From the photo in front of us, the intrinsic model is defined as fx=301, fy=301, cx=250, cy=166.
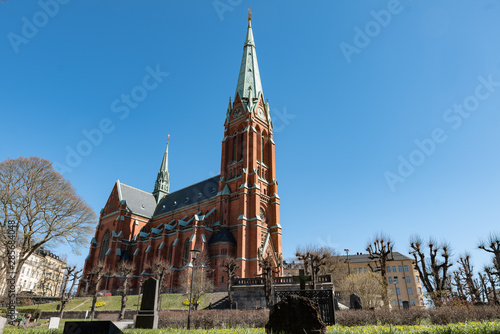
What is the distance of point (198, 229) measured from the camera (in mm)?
45781

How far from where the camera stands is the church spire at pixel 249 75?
57.3 m

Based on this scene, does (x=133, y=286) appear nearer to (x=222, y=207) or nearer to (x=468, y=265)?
(x=222, y=207)

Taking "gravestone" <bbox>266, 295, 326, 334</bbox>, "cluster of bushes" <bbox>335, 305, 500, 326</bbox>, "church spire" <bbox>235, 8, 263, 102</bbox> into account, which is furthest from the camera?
"church spire" <bbox>235, 8, 263, 102</bbox>

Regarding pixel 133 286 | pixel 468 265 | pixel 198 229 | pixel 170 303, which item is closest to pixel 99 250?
pixel 133 286

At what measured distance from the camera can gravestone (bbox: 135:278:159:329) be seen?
14.6 meters

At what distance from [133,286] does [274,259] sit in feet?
86.4

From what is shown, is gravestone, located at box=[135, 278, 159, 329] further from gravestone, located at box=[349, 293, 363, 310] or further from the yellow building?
the yellow building

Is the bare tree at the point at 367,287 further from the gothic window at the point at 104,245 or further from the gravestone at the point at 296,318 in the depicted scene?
the gothic window at the point at 104,245

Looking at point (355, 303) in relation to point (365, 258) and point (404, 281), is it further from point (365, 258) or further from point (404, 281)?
point (365, 258)

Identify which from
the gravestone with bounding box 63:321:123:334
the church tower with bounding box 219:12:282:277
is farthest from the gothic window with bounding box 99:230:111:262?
the gravestone with bounding box 63:321:123:334

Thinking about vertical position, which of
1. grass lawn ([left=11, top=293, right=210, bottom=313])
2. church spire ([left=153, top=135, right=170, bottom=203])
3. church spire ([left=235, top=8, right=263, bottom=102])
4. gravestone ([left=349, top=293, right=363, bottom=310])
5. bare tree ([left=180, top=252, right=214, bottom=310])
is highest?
church spire ([left=235, top=8, right=263, bottom=102])

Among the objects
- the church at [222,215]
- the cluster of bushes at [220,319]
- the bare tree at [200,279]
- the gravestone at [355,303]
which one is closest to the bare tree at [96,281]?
the church at [222,215]

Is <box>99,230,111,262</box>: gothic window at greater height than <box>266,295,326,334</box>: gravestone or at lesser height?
greater

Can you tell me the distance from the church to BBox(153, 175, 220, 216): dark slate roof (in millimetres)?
258
